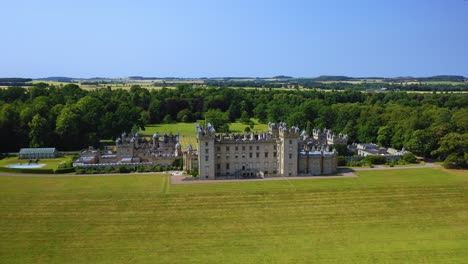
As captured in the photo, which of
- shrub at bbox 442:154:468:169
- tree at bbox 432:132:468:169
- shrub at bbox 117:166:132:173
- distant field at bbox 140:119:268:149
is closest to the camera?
shrub at bbox 117:166:132:173

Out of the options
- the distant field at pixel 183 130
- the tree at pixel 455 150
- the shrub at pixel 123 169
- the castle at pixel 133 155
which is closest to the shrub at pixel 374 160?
the tree at pixel 455 150

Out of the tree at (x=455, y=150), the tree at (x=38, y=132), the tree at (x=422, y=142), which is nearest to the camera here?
the tree at (x=455, y=150)

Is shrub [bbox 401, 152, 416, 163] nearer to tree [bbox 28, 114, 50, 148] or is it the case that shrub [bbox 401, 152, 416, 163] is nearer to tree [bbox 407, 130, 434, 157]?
tree [bbox 407, 130, 434, 157]

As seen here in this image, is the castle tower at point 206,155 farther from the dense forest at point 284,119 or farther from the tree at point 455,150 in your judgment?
the tree at point 455,150

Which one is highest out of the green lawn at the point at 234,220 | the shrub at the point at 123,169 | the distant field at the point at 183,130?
the distant field at the point at 183,130

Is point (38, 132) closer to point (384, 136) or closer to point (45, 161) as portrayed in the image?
point (45, 161)

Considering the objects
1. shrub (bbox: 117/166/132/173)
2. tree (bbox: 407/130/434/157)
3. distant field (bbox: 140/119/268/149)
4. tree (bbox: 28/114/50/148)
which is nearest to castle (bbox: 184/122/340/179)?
shrub (bbox: 117/166/132/173)

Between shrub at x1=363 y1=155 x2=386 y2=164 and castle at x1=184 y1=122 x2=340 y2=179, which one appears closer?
castle at x1=184 y1=122 x2=340 y2=179
